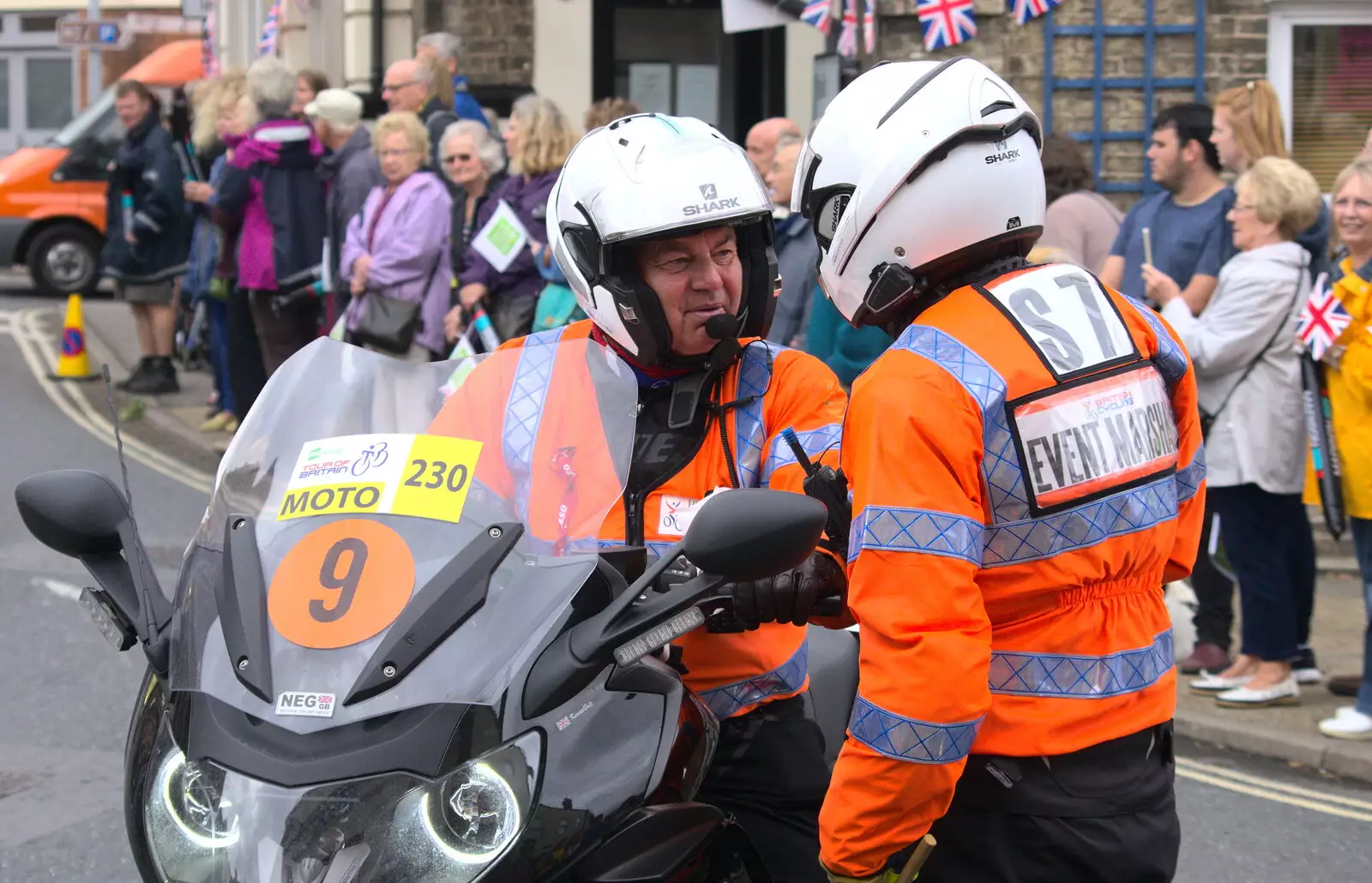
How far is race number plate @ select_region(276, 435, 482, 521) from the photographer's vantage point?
88.0 inches

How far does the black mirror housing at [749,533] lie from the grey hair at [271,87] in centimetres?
865

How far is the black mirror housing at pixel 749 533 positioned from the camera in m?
2.10

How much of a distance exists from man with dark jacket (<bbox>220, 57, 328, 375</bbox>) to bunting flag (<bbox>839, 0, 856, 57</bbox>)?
3.20 meters

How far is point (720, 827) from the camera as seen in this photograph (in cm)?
238

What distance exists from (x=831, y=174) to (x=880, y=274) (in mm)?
161

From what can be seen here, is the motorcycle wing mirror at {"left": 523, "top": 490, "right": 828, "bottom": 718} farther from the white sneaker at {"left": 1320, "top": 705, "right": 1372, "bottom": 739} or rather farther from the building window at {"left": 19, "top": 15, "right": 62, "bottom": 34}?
the building window at {"left": 19, "top": 15, "right": 62, "bottom": 34}

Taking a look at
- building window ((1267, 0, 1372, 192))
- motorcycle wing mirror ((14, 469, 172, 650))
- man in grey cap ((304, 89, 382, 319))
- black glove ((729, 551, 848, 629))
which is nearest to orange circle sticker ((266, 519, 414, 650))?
motorcycle wing mirror ((14, 469, 172, 650))

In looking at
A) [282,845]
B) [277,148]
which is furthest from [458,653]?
[277,148]

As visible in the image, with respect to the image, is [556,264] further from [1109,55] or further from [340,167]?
[1109,55]

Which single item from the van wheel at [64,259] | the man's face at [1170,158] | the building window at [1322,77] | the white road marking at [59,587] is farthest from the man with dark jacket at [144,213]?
the man's face at [1170,158]

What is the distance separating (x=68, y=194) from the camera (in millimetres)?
18562

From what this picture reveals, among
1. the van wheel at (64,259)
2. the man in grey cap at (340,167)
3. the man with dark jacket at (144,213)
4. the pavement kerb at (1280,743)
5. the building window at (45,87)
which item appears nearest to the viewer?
the pavement kerb at (1280,743)

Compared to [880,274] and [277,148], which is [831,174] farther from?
[277,148]

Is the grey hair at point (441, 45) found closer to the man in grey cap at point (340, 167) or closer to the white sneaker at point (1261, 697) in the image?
the man in grey cap at point (340, 167)
